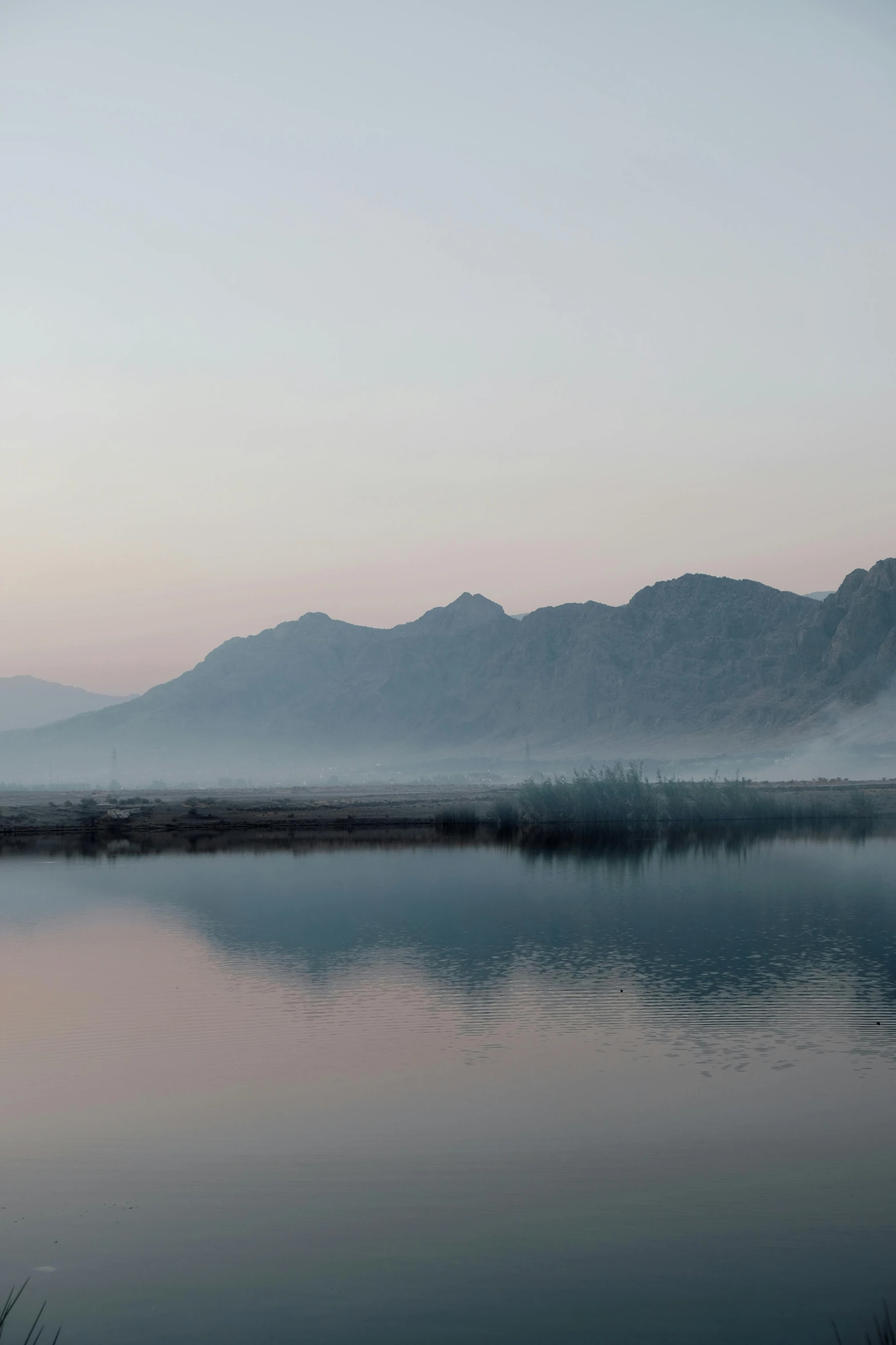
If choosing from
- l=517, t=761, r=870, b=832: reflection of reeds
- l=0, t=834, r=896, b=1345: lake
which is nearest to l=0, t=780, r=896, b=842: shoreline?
l=517, t=761, r=870, b=832: reflection of reeds

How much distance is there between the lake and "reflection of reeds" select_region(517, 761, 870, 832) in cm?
4906

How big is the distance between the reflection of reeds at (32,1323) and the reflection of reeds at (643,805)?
229ft

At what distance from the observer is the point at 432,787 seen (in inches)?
6334

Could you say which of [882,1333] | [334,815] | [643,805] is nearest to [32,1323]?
[882,1333]

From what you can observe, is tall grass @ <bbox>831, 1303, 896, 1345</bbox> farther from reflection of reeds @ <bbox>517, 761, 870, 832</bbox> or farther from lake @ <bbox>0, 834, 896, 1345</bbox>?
reflection of reeds @ <bbox>517, 761, 870, 832</bbox>

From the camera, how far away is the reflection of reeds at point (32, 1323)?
1073 cm

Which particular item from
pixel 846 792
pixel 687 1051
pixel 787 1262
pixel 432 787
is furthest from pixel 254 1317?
pixel 432 787

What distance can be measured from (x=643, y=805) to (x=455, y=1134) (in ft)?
223

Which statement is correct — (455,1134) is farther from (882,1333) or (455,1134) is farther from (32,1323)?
(882,1333)

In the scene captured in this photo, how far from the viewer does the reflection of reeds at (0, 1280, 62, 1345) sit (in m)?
10.7

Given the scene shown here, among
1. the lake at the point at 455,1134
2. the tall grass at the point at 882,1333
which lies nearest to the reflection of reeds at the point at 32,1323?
the lake at the point at 455,1134

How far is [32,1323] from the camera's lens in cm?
1111

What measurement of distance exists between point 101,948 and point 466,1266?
73.0ft

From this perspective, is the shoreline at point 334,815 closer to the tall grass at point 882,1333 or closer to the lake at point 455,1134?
the lake at point 455,1134
